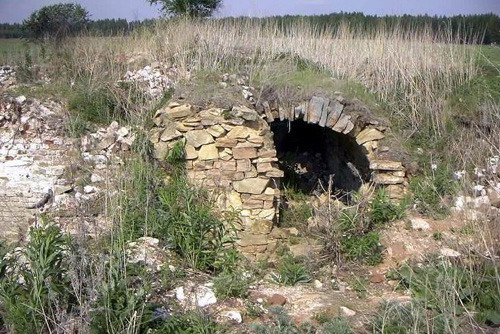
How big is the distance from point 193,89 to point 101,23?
294 inches

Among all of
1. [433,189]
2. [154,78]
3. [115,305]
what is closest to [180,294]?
[115,305]

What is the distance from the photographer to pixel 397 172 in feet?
24.6

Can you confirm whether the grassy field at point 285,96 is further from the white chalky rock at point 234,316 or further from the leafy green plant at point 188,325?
the white chalky rock at point 234,316

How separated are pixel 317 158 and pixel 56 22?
5.88 m

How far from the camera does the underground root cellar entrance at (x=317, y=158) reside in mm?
8812

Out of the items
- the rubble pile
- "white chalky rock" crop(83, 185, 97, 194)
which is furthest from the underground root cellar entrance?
"white chalky rock" crop(83, 185, 97, 194)

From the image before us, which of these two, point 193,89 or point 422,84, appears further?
point 422,84

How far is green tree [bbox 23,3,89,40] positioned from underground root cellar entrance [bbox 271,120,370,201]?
461 centimetres

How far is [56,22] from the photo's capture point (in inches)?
447

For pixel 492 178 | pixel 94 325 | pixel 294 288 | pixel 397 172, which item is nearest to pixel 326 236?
pixel 294 288

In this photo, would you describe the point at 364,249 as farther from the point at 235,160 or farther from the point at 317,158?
the point at 317,158

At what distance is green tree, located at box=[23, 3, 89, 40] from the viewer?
1114cm

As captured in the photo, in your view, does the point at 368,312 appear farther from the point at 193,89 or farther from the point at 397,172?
the point at 193,89

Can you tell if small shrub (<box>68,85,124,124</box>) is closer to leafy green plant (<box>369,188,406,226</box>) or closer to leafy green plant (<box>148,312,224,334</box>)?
leafy green plant (<box>369,188,406,226</box>)
